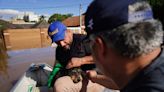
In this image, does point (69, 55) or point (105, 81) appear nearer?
point (105, 81)

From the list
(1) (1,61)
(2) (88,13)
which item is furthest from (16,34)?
(2) (88,13)

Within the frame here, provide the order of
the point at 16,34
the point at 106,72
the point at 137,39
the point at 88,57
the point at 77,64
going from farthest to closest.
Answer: the point at 16,34, the point at 88,57, the point at 77,64, the point at 106,72, the point at 137,39

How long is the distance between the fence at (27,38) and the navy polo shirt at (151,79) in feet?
100

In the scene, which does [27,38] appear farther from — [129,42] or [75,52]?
[129,42]

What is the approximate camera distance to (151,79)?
129 centimetres

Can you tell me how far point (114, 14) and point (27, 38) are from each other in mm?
34147

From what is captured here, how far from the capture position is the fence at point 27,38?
1264 inches

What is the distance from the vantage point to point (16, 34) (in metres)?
34.9

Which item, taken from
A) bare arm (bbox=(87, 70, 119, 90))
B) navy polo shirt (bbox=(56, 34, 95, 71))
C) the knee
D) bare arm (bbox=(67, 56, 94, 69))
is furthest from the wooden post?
bare arm (bbox=(87, 70, 119, 90))

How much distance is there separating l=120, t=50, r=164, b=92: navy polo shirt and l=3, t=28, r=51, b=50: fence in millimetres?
30498

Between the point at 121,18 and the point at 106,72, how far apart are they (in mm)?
260

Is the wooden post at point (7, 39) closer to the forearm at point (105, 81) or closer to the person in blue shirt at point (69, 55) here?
the person in blue shirt at point (69, 55)

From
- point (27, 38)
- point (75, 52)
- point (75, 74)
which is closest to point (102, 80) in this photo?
point (75, 74)

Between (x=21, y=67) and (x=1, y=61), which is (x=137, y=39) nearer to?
(x=1, y=61)
